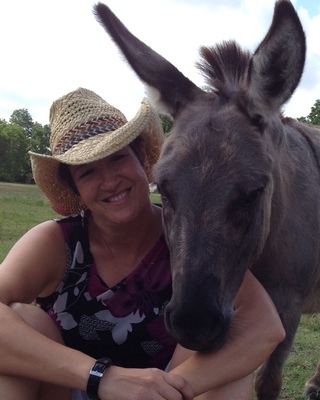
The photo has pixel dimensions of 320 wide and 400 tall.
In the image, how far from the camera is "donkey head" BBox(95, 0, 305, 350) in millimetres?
2352

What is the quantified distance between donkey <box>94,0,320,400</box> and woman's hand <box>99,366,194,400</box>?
257 mm

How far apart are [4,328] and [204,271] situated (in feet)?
3.47

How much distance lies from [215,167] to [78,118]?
3.30ft

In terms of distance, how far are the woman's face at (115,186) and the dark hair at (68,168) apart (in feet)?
0.52

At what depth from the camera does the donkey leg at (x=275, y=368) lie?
367 centimetres

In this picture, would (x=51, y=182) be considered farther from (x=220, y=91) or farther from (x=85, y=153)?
(x=220, y=91)

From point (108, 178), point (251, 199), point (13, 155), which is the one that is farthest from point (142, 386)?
point (13, 155)

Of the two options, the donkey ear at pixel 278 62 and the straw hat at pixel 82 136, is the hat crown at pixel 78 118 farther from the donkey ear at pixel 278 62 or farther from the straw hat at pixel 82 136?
the donkey ear at pixel 278 62

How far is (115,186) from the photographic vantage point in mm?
2969

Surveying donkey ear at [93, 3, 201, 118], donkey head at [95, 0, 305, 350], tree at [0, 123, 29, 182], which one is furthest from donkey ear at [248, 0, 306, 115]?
tree at [0, 123, 29, 182]

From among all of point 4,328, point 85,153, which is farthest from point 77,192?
point 4,328

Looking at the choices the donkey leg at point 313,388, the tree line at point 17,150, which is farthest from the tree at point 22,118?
the donkey leg at point 313,388

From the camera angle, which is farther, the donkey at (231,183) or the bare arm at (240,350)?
the bare arm at (240,350)

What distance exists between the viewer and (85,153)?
292cm
